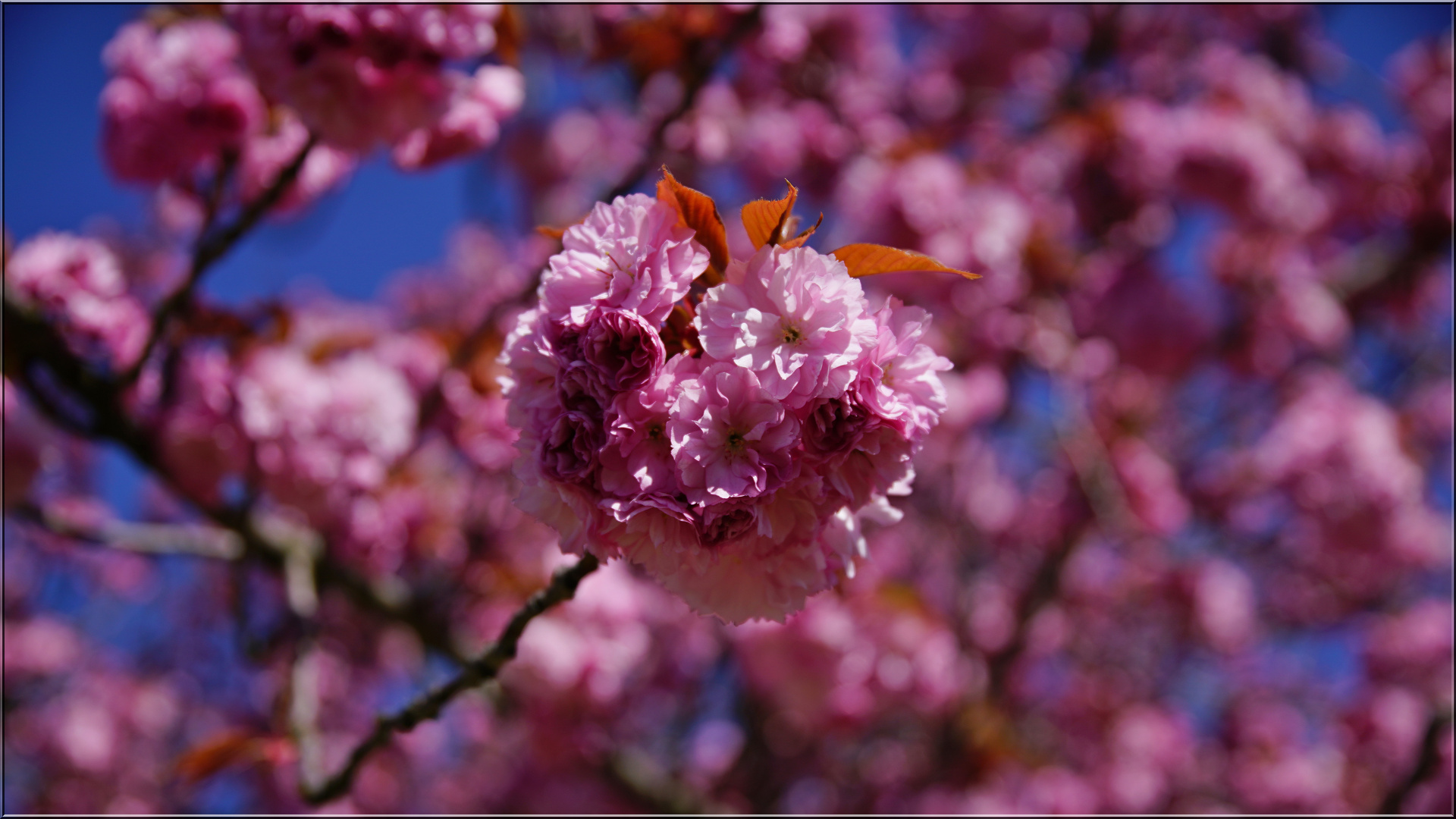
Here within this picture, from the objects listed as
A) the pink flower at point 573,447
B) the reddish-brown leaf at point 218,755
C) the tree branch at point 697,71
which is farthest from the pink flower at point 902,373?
the reddish-brown leaf at point 218,755

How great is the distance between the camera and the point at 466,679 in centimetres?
124

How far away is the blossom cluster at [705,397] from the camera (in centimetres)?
85

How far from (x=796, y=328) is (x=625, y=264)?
21 cm

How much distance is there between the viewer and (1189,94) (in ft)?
15.9

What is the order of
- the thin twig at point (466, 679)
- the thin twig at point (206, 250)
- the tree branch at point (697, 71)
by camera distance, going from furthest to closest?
1. the tree branch at point (697, 71)
2. the thin twig at point (206, 250)
3. the thin twig at point (466, 679)

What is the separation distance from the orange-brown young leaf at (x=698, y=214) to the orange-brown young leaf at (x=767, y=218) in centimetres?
3

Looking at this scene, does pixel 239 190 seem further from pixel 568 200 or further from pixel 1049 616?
pixel 1049 616

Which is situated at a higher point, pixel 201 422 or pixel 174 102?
pixel 174 102

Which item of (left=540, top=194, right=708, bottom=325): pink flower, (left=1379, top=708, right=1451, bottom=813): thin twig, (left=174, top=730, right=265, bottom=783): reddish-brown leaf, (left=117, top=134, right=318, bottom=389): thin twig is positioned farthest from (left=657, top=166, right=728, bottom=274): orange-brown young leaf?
(left=1379, top=708, right=1451, bottom=813): thin twig

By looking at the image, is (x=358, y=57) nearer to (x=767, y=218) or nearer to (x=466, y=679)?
(x=767, y=218)

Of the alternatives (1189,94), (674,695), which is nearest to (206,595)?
(674,695)

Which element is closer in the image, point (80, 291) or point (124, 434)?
point (80, 291)

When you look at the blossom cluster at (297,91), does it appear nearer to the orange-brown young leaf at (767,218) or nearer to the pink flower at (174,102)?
the pink flower at (174,102)

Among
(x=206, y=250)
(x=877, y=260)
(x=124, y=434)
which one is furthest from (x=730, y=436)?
(x=124, y=434)
